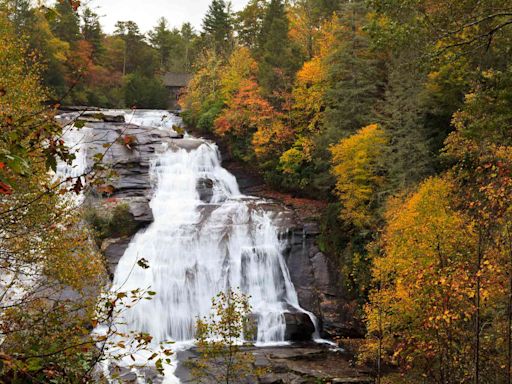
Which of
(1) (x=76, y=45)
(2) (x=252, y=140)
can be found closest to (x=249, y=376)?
(2) (x=252, y=140)

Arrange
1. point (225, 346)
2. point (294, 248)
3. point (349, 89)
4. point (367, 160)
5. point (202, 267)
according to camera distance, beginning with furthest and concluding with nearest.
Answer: point (349, 89) < point (294, 248) < point (202, 267) < point (367, 160) < point (225, 346)

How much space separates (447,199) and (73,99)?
3682 cm

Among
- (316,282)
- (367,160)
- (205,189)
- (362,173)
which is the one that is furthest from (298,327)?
(205,189)

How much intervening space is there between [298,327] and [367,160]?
7338 mm

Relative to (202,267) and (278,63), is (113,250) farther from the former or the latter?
(278,63)

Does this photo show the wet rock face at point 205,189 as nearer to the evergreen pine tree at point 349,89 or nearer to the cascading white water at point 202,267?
the cascading white water at point 202,267

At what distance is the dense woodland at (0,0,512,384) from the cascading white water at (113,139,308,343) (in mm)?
2610

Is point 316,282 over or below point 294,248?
below

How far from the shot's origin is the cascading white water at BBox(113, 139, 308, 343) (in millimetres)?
17719

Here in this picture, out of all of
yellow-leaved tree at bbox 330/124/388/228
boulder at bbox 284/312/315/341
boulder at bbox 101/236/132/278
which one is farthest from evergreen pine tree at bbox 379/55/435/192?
boulder at bbox 101/236/132/278

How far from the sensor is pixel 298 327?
58.7 ft

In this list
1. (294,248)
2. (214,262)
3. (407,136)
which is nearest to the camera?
(407,136)

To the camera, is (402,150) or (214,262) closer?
(402,150)

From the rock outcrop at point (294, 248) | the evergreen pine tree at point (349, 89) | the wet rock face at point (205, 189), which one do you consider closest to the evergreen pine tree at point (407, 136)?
the evergreen pine tree at point (349, 89)
